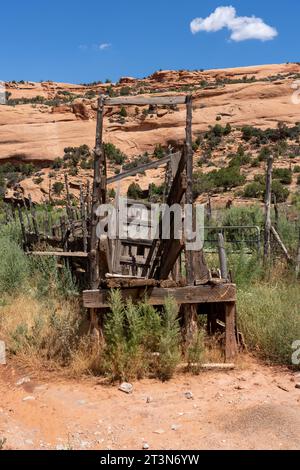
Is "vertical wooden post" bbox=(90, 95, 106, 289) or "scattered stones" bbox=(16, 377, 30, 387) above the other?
"vertical wooden post" bbox=(90, 95, 106, 289)

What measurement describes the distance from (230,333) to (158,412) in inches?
53.5

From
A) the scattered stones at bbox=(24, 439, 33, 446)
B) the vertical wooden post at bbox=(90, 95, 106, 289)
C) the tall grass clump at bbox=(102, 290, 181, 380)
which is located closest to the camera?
the scattered stones at bbox=(24, 439, 33, 446)

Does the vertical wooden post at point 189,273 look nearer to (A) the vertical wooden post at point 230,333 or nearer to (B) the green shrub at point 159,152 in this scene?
(A) the vertical wooden post at point 230,333

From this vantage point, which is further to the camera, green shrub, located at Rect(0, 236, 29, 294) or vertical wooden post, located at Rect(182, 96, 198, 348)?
green shrub, located at Rect(0, 236, 29, 294)

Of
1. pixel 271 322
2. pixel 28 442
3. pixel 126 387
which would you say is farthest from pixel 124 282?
pixel 28 442

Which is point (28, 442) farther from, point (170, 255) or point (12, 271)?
point (12, 271)

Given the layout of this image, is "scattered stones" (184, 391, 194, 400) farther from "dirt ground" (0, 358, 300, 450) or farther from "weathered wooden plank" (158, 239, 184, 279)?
"weathered wooden plank" (158, 239, 184, 279)

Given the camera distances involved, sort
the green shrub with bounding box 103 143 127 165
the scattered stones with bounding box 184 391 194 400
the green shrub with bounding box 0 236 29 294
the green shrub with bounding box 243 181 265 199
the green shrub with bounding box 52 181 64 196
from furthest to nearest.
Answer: the green shrub with bounding box 103 143 127 165
the green shrub with bounding box 52 181 64 196
the green shrub with bounding box 243 181 265 199
the green shrub with bounding box 0 236 29 294
the scattered stones with bounding box 184 391 194 400

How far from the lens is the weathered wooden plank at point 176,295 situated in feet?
16.3

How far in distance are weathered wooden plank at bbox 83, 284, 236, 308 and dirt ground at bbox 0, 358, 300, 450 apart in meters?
0.74

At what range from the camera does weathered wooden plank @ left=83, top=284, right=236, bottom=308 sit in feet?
16.3

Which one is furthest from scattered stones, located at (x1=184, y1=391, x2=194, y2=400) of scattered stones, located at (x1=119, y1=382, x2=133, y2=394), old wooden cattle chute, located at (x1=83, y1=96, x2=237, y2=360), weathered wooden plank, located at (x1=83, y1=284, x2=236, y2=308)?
weathered wooden plank, located at (x1=83, y1=284, x2=236, y2=308)

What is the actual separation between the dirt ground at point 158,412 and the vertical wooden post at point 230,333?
221 millimetres
